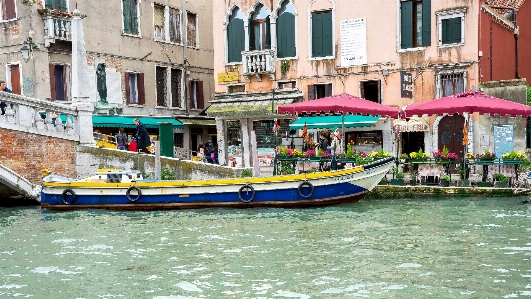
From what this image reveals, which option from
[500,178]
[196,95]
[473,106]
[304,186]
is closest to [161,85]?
[196,95]

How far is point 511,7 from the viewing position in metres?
20.2

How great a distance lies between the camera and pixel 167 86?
23.7m

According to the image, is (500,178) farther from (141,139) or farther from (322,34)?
(141,139)

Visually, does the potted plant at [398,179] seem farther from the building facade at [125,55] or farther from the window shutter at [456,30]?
the building facade at [125,55]

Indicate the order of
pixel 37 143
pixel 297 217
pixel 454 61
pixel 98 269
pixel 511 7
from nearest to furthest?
pixel 98 269
pixel 297 217
pixel 37 143
pixel 454 61
pixel 511 7

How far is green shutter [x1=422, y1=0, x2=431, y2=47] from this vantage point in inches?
724

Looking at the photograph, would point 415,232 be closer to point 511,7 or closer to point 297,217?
point 297,217

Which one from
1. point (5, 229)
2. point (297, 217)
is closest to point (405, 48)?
point (297, 217)

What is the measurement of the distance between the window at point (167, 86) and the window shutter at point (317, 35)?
20.6 ft

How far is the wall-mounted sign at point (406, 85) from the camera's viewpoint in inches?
719

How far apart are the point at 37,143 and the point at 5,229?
141 inches

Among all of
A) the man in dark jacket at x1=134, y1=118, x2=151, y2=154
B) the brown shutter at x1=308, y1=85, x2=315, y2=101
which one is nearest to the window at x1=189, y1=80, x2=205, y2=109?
the brown shutter at x1=308, y1=85, x2=315, y2=101

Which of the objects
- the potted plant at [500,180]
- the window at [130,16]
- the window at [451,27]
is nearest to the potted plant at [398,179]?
the potted plant at [500,180]

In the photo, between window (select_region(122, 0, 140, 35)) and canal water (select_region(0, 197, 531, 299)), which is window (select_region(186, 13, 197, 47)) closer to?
window (select_region(122, 0, 140, 35))
